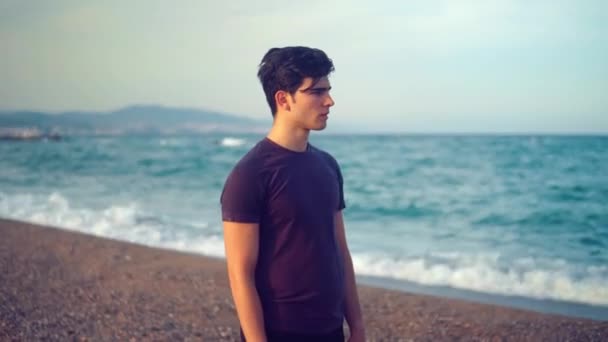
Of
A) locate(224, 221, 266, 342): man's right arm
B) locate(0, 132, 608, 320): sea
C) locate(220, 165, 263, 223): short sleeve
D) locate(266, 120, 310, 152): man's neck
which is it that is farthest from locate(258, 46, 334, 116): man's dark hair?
locate(0, 132, 608, 320): sea

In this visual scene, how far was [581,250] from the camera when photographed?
36.3 feet

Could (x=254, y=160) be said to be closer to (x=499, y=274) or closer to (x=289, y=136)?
(x=289, y=136)

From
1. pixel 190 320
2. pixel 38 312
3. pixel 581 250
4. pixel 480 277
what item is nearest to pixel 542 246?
pixel 581 250

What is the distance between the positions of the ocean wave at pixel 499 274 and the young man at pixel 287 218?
6.22 meters

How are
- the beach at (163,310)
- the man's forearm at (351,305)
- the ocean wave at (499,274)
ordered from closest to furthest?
the man's forearm at (351,305)
the beach at (163,310)
the ocean wave at (499,274)

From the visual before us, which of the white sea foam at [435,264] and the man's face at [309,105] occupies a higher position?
the man's face at [309,105]

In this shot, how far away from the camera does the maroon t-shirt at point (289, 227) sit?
7.38ft

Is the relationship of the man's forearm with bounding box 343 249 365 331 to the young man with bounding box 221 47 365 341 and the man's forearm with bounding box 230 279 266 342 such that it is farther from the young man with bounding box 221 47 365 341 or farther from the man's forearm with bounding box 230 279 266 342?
the man's forearm with bounding box 230 279 266 342

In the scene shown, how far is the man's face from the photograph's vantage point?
2.38m

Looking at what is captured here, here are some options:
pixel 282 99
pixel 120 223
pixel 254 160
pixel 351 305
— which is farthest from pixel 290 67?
pixel 120 223

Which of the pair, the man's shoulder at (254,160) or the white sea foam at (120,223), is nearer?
the man's shoulder at (254,160)

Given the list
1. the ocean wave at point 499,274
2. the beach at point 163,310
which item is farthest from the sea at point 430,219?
the beach at point 163,310

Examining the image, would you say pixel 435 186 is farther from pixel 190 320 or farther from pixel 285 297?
pixel 285 297

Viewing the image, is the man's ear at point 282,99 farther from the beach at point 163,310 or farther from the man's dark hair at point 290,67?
the beach at point 163,310
